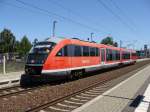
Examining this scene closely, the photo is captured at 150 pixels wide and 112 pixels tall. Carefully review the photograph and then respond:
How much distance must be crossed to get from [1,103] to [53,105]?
2047mm

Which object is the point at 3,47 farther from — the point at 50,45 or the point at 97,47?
the point at 50,45

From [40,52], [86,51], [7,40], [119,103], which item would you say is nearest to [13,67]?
[86,51]

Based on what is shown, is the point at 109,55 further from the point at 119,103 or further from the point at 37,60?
the point at 119,103

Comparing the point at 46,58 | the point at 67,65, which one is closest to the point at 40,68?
the point at 46,58

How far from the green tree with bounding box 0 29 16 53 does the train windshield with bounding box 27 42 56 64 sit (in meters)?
84.8

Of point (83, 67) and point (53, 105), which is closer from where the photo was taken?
point (53, 105)

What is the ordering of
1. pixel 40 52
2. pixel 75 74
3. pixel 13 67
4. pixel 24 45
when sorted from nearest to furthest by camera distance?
pixel 40 52 → pixel 75 74 → pixel 13 67 → pixel 24 45

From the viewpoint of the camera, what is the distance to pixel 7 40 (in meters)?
102

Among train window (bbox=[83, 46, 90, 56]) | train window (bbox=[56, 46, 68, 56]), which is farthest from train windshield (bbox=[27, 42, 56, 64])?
train window (bbox=[83, 46, 90, 56])

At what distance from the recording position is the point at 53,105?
35.1ft

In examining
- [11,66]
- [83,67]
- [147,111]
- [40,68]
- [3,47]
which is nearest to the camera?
[147,111]

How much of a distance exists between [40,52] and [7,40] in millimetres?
87580

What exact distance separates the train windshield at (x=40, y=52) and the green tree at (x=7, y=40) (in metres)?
84.8

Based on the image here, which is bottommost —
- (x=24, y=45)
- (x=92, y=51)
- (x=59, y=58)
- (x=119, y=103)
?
(x=119, y=103)
